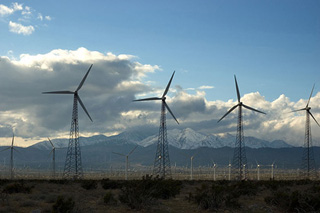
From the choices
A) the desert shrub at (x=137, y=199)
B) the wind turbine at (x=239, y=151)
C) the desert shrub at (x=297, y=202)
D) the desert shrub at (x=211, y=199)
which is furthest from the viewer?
the wind turbine at (x=239, y=151)

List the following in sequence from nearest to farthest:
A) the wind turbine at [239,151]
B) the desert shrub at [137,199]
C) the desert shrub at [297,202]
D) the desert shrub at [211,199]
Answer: the desert shrub at [297,202]
the desert shrub at [137,199]
the desert shrub at [211,199]
the wind turbine at [239,151]

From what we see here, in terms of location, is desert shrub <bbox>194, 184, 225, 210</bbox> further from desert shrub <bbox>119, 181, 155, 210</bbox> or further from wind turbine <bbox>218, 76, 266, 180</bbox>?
wind turbine <bbox>218, 76, 266, 180</bbox>

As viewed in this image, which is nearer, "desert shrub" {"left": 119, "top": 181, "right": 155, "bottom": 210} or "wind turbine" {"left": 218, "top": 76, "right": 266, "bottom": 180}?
"desert shrub" {"left": 119, "top": 181, "right": 155, "bottom": 210}

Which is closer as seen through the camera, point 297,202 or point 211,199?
point 297,202

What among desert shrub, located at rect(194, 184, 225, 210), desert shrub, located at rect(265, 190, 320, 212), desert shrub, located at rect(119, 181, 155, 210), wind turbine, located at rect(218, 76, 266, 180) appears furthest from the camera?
wind turbine, located at rect(218, 76, 266, 180)

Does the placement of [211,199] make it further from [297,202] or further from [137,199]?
[297,202]

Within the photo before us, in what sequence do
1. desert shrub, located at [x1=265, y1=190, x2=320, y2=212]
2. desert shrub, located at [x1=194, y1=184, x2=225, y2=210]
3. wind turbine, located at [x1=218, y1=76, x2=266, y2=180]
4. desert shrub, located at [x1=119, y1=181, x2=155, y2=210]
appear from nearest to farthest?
desert shrub, located at [x1=265, y1=190, x2=320, y2=212], desert shrub, located at [x1=119, y1=181, x2=155, y2=210], desert shrub, located at [x1=194, y1=184, x2=225, y2=210], wind turbine, located at [x1=218, y1=76, x2=266, y2=180]

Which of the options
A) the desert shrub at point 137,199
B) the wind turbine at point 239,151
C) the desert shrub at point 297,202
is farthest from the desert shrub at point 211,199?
the wind turbine at point 239,151

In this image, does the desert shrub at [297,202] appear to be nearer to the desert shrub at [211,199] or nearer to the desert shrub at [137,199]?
the desert shrub at [211,199]

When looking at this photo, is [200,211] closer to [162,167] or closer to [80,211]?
[80,211]

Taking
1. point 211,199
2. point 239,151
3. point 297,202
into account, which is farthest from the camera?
point 239,151

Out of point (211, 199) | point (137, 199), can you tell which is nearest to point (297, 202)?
point (211, 199)

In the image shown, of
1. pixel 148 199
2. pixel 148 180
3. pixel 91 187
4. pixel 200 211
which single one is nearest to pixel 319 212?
pixel 200 211

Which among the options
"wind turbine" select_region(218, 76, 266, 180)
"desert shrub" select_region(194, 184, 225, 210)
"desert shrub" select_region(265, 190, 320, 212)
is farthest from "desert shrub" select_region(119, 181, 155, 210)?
"wind turbine" select_region(218, 76, 266, 180)
